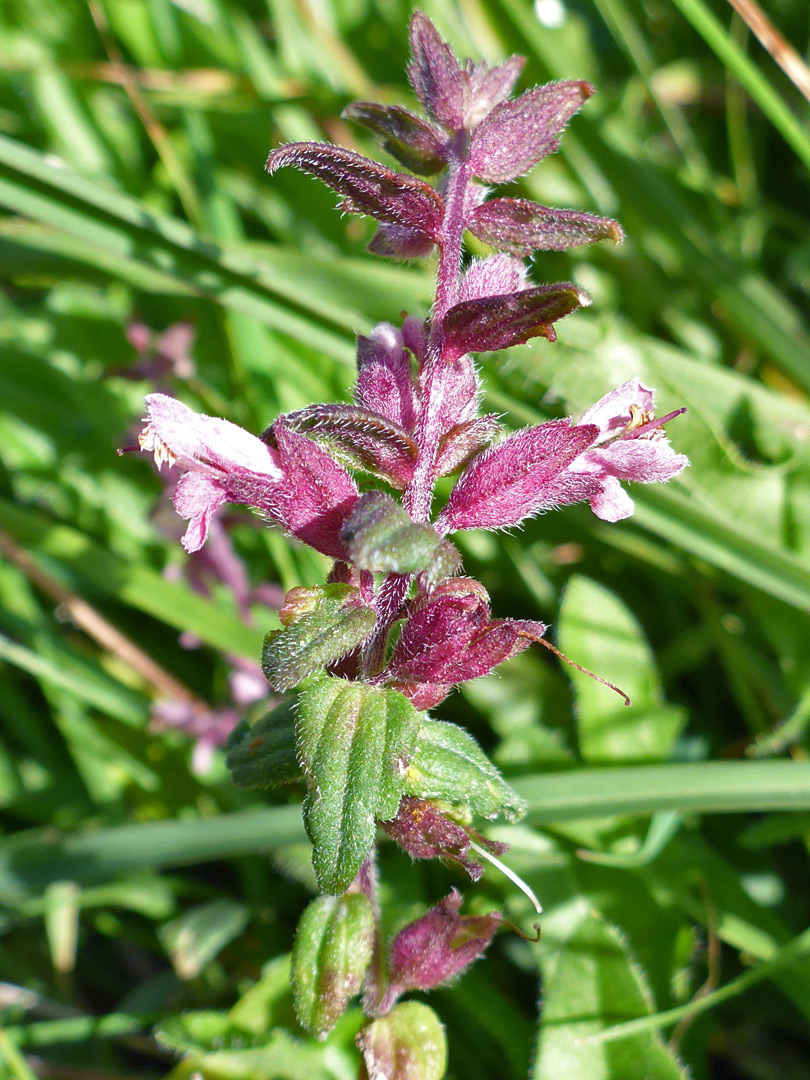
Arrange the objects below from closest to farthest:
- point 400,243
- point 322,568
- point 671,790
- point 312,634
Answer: point 312,634 < point 400,243 < point 671,790 < point 322,568

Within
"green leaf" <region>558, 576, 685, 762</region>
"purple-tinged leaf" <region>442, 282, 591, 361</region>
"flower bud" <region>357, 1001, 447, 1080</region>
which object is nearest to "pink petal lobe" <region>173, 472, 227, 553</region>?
"purple-tinged leaf" <region>442, 282, 591, 361</region>

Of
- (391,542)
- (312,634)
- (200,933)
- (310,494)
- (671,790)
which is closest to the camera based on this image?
(391,542)

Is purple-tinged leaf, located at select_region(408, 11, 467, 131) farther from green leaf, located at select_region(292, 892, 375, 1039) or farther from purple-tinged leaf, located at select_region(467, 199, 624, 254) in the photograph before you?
green leaf, located at select_region(292, 892, 375, 1039)

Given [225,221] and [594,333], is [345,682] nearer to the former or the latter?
[594,333]

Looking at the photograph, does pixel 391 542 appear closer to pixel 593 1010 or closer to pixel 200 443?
pixel 200 443

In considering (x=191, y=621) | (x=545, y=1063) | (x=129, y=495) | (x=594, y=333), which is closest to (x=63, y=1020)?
(x=191, y=621)

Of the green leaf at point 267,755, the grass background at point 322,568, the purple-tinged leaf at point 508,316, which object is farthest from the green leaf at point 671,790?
the purple-tinged leaf at point 508,316

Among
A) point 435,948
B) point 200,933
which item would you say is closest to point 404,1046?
point 435,948

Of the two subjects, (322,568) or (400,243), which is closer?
(400,243)
